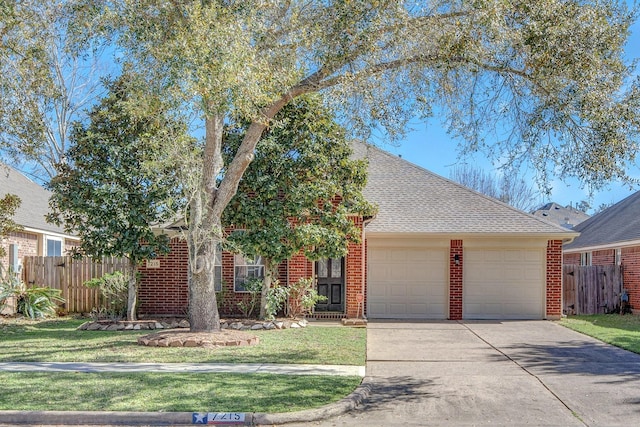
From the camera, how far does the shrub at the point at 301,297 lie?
49.8ft

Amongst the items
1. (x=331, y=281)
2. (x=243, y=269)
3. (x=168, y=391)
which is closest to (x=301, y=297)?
(x=243, y=269)

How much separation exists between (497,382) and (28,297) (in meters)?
13.4

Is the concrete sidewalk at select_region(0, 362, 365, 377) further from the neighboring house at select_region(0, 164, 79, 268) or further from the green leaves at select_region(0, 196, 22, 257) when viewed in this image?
the neighboring house at select_region(0, 164, 79, 268)

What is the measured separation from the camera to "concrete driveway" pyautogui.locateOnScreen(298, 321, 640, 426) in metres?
6.93

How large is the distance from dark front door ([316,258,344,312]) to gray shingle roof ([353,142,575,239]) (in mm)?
1537

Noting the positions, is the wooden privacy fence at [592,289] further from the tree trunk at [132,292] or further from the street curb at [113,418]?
the street curb at [113,418]

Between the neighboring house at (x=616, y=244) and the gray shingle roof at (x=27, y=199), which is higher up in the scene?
the gray shingle roof at (x=27, y=199)

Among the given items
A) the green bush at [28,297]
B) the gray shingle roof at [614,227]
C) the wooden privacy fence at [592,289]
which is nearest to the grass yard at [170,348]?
the green bush at [28,297]

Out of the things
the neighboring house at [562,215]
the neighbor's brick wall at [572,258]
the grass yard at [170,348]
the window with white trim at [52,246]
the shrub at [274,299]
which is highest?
the neighboring house at [562,215]

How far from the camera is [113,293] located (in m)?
15.6

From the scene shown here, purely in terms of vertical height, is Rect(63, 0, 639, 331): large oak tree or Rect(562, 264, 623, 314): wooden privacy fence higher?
Rect(63, 0, 639, 331): large oak tree

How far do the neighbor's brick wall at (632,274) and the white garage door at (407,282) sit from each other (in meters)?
7.00

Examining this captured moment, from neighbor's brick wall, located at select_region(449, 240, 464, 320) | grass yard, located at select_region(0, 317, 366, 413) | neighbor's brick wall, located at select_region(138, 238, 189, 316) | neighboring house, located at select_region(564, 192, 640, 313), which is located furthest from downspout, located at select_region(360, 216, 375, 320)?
neighboring house, located at select_region(564, 192, 640, 313)

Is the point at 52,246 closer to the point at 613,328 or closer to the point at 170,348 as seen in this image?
the point at 170,348
